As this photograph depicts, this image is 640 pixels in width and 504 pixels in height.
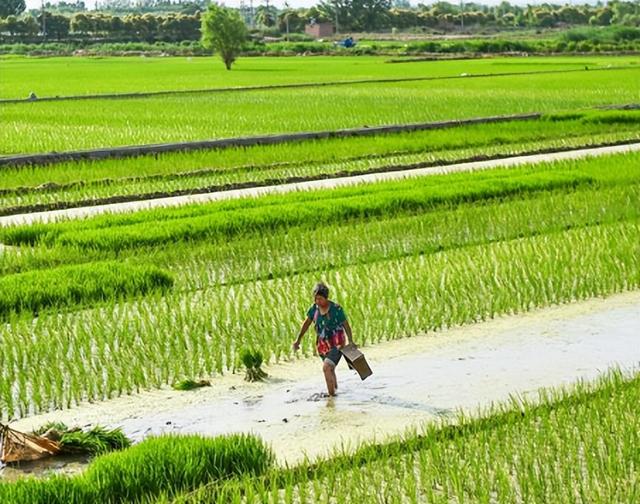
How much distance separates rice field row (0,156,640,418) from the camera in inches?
263

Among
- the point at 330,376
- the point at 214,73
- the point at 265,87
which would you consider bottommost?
the point at 214,73

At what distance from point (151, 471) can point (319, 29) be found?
347 ft

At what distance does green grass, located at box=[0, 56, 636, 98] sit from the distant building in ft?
187

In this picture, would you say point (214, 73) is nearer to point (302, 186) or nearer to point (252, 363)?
point (302, 186)

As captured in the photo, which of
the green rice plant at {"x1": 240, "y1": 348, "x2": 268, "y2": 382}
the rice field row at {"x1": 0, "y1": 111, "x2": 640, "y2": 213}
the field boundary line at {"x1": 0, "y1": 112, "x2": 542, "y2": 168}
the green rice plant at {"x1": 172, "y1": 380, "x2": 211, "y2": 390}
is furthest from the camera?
the field boundary line at {"x1": 0, "y1": 112, "x2": 542, "y2": 168}

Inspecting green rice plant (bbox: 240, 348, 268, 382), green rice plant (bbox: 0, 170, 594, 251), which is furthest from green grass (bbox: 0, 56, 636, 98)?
green rice plant (bbox: 240, 348, 268, 382)

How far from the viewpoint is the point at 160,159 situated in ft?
53.2

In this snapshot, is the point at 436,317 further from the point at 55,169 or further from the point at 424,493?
the point at 55,169

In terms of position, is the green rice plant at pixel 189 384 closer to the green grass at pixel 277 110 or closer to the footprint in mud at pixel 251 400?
the footprint in mud at pixel 251 400

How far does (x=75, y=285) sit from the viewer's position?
8.26m

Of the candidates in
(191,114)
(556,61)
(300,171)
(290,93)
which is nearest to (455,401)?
(300,171)

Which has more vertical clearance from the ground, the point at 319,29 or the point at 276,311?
the point at 276,311

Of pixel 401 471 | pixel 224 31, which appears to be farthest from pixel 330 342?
pixel 224 31

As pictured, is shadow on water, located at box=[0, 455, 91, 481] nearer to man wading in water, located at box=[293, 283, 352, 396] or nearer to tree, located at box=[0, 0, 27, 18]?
man wading in water, located at box=[293, 283, 352, 396]
